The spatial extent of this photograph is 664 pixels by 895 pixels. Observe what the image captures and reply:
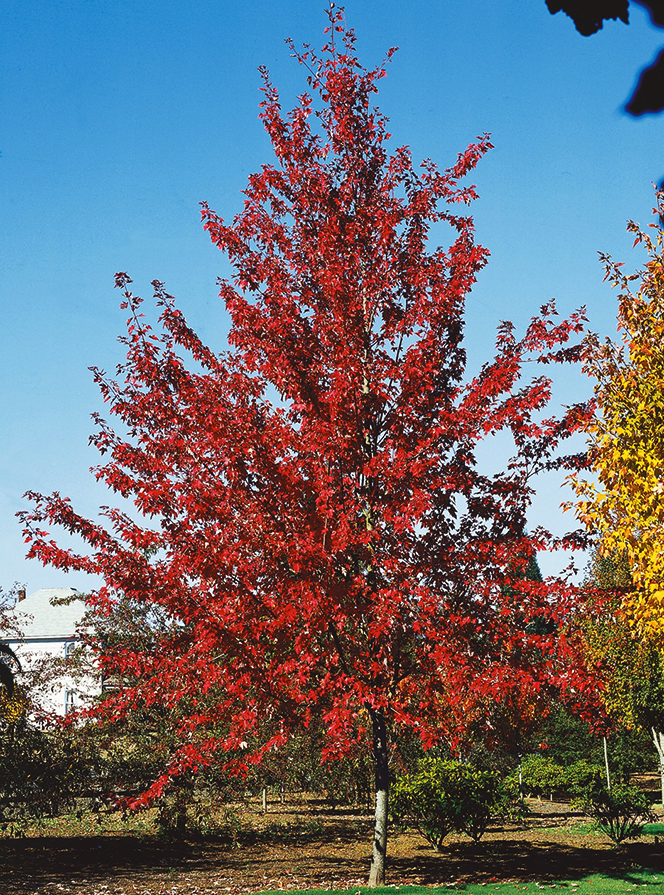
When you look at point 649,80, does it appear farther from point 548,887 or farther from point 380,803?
point 548,887

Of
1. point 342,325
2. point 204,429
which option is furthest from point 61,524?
point 342,325

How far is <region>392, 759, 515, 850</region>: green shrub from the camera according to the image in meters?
15.3

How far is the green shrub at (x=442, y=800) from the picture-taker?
15.3m

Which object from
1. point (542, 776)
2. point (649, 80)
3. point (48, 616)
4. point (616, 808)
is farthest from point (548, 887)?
point (48, 616)

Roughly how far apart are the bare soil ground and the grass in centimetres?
47

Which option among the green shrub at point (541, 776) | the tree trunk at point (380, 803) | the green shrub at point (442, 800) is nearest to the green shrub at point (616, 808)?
the green shrub at point (442, 800)

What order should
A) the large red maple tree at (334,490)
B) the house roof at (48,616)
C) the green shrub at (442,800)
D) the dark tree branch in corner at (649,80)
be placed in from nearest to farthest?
the dark tree branch in corner at (649,80) → the large red maple tree at (334,490) → the green shrub at (442,800) → the house roof at (48,616)

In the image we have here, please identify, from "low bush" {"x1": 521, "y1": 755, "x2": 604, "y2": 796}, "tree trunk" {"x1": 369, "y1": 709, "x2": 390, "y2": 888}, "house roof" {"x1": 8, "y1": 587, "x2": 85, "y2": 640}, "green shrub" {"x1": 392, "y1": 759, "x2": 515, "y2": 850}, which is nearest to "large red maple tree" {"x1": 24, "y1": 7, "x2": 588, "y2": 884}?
"tree trunk" {"x1": 369, "y1": 709, "x2": 390, "y2": 888}

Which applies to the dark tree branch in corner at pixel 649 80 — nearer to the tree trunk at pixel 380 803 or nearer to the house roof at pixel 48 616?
the tree trunk at pixel 380 803

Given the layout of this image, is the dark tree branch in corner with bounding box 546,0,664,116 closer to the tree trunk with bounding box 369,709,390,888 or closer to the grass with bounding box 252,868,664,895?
the tree trunk with bounding box 369,709,390,888

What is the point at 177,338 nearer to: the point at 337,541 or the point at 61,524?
the point at 61,524

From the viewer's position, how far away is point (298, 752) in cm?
1795

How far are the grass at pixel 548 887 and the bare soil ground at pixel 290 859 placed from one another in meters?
0.47

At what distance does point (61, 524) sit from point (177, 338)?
109 inches
